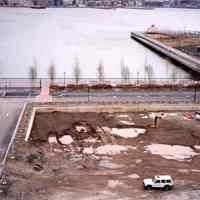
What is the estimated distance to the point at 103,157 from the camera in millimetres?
13094

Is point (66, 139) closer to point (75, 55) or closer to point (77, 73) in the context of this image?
point (77, 73)

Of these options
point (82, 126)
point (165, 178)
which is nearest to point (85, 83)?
point (82, 126)

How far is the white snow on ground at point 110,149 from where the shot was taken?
13434 mm

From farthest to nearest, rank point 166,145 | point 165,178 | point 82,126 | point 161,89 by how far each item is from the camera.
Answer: point 161,89 < point 82,126 < point 166,145 < point 165,178

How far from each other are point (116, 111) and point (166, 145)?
369cm

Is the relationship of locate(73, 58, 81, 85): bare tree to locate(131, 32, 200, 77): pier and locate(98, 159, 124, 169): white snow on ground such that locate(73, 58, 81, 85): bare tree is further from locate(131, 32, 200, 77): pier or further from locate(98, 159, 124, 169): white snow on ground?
locate(98, 159, 124, 169): white snow on ground

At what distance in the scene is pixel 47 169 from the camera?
1201cm

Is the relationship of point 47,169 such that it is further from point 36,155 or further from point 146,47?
point 146,47

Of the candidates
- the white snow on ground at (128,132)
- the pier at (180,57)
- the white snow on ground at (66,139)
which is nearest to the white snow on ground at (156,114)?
the white snow on ground at (128,132)

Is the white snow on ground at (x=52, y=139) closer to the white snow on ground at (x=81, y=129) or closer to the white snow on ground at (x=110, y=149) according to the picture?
the white snow on ground at (x=81, y=129)

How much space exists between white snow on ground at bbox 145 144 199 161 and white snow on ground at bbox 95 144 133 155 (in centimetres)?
75

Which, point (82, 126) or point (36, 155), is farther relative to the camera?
point (82, 126)

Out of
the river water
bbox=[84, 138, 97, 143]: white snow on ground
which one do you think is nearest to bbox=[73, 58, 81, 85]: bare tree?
the river water

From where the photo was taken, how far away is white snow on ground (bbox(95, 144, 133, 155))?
1343 centimetres
